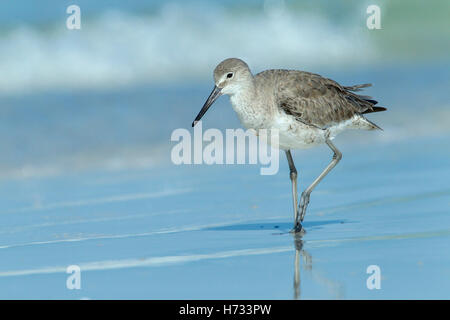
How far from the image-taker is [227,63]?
27.0ft

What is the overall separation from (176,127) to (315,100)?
13.9 ft

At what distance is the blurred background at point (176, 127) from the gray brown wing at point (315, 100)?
0.83 m

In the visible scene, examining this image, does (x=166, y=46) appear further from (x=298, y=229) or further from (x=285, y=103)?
(x=298, y=229)

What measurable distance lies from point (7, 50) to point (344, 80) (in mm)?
5929

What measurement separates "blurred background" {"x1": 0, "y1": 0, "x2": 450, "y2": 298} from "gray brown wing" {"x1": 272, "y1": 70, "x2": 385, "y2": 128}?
2.73 feet

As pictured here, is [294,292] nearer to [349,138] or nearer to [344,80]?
[349,138]

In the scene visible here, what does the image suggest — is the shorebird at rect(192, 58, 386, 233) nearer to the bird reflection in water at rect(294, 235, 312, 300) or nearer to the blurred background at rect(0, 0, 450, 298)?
the bird reflection in water at rect(294, 235, 312, 300)

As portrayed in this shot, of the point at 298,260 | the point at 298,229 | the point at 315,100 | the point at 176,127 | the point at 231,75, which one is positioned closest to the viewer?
the point at 298,260

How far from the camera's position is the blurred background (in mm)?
7406

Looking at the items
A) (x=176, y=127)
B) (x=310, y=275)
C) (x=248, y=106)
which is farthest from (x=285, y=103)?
(x=176, y=127)

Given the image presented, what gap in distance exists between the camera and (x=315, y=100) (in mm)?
8445

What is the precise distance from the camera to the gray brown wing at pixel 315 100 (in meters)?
8.17

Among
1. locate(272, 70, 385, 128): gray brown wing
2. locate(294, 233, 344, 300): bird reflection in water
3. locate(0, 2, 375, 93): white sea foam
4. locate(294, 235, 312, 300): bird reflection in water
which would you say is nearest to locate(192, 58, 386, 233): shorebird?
locate(272, 70, 385, 128): gray brown wing
